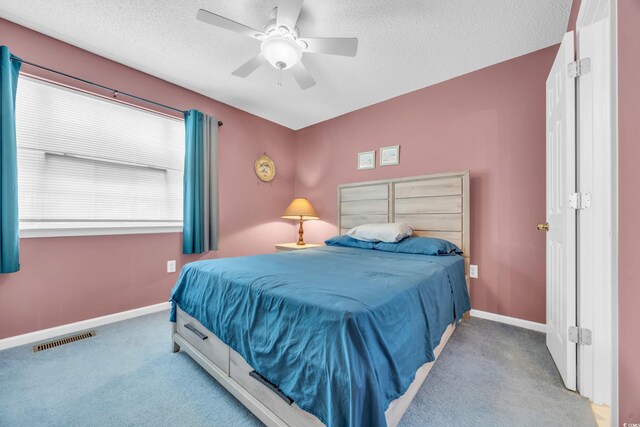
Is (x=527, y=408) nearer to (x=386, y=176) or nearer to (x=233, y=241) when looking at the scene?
(x=386, y=176)

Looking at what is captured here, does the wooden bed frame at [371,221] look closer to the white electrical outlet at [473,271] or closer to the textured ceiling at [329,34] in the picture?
the white electrical outlet at [473,271]

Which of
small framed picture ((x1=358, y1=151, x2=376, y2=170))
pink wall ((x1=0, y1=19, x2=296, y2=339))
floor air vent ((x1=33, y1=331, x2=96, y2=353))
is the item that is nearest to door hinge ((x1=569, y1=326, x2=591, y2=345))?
small framed picture ((x1=358, y1=151, x2=376, y2=170))

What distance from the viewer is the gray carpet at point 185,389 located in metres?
1.29

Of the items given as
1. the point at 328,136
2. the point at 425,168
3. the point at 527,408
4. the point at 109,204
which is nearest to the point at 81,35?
the point at 109,204

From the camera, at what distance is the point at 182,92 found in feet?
9.84

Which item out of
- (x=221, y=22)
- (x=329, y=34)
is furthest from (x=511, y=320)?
(x=221, y=22)

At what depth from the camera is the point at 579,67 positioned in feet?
4.75

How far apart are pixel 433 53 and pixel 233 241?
3.10 meters

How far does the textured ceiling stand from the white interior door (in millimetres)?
614

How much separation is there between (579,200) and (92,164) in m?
3.70

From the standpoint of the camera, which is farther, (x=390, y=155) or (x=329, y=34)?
(x=390, y=155)
